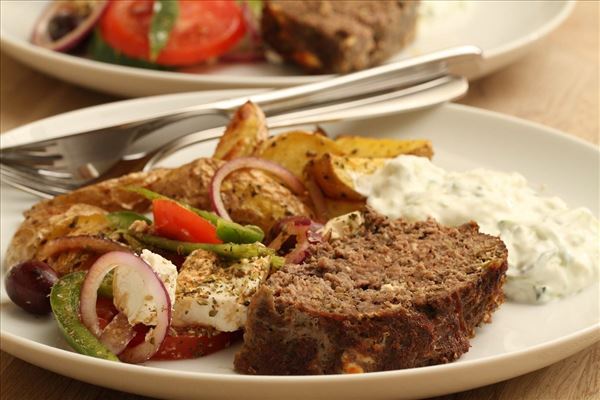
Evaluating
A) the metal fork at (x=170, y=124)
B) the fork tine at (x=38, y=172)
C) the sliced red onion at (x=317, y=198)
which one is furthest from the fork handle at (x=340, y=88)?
the sliced red onion at (x=317, y=198)

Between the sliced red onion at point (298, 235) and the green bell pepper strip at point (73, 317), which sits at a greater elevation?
the green bell pepper strip at point (73, 317)

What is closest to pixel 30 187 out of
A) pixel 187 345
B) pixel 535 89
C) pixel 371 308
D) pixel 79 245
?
pixel 79 245

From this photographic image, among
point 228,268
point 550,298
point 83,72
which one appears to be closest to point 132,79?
point 83,72

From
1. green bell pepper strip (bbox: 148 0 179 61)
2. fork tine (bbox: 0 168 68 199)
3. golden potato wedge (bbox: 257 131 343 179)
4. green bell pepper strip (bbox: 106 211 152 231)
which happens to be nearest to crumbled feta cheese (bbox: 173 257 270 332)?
green bell pepper strip (bbox: 106 211 152 231)

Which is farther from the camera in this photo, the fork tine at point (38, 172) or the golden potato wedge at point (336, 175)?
the fork tine at point (38, 172)

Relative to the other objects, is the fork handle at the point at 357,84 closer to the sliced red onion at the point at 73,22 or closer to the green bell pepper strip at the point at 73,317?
the green bell pepper strip at the point at 73,317

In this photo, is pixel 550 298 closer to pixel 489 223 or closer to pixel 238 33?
pixel 489 223

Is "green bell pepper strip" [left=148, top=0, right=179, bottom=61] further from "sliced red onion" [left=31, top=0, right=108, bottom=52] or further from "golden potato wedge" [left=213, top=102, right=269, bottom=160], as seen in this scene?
"golden potato wedge" [left=213, top=102, right=269, bottom=160]
